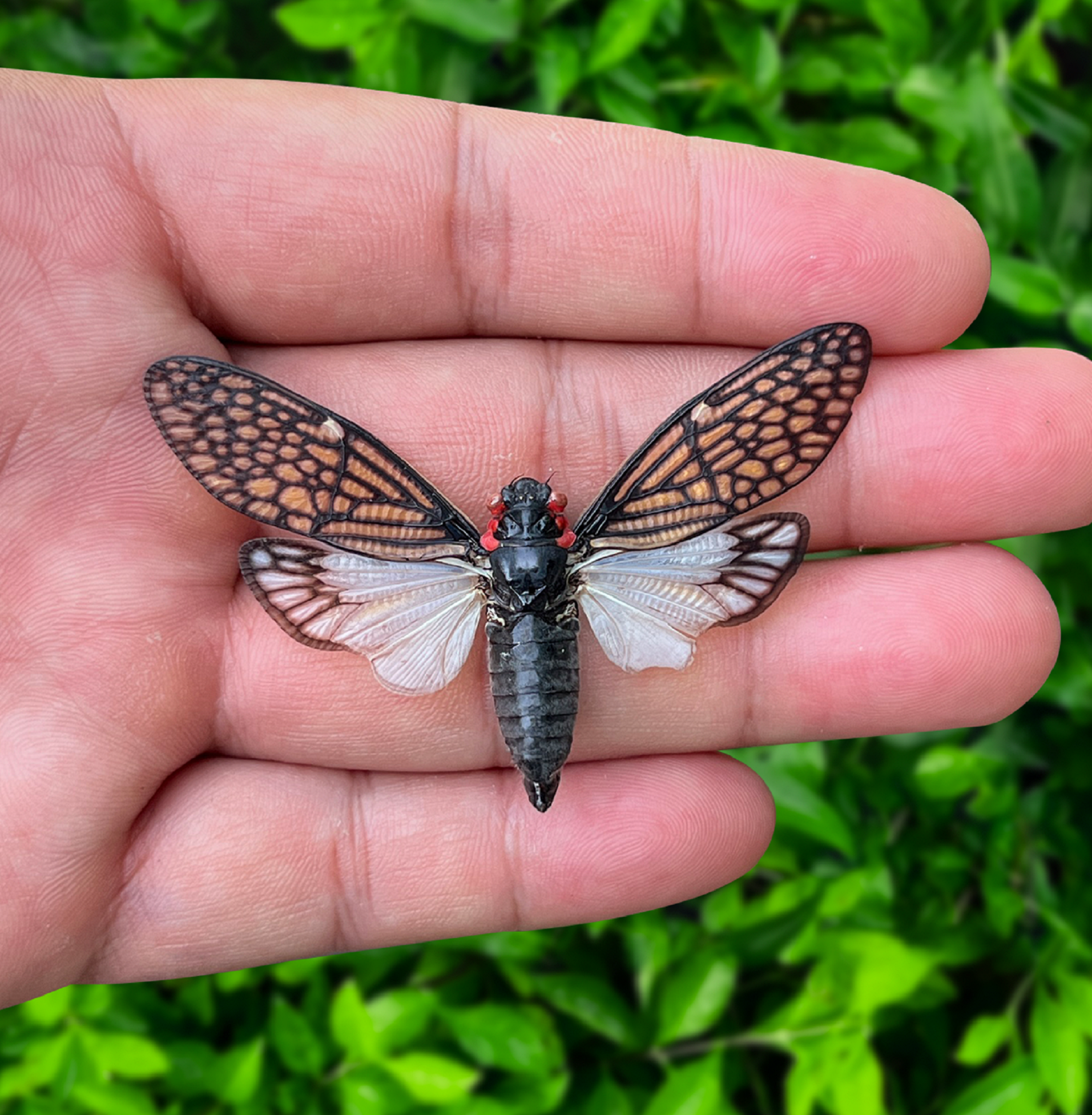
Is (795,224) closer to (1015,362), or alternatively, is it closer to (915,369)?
(915,369)

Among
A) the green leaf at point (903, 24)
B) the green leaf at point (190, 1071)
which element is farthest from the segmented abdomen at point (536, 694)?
the green leaf at point (903, 24)

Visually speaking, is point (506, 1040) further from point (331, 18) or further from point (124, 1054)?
point (331, 18)

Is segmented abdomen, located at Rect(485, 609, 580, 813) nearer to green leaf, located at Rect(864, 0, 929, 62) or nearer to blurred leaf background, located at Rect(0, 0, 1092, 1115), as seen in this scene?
blurred leaf background, located at Rect(0, 0, 1092, 1115)

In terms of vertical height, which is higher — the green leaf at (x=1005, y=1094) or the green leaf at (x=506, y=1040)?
the green leaf at (x=1005, y=1094)

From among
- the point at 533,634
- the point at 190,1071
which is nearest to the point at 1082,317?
the point at 533,634

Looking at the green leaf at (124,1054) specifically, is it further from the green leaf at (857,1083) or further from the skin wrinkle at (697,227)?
the skin wrinkle at (697,227)

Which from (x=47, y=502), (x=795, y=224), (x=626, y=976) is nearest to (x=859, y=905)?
(x=626, y=976)
